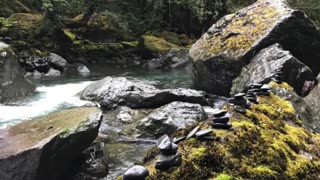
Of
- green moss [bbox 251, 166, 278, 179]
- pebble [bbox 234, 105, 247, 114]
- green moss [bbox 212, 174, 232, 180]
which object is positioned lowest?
green moss [bbox 251, 166, 278, 179]

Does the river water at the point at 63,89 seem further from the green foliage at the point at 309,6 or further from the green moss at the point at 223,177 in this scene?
the green foliage at the point at 309,6

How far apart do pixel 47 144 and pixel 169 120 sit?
376 centimetres

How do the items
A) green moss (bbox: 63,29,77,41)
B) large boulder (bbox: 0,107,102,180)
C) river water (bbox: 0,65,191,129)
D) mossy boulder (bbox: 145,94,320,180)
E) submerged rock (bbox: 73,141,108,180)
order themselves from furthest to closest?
green moss (bbox: 63,29,77,41)
river water (bbox: 0,65,191,129)
submerged rock (bbox: 73,141,108,180)
large boulder (bbox: 0,107,102,180)
mossy boulder (bbox: 145,94,320,180)

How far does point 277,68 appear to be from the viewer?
10.5m

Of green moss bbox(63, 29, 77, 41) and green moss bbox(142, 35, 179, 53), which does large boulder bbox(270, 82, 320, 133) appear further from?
green moss bbox(63, 29, 77, 41)

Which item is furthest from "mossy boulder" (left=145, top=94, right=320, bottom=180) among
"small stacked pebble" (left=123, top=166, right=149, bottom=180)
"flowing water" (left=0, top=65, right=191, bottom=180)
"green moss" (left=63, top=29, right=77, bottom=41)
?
"green moss" (left=63, top=29, right=77, bottom=41)

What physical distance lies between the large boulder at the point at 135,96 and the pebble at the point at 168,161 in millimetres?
7718

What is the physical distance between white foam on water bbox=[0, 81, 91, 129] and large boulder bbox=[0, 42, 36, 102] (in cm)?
46

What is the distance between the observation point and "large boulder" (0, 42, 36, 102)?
41.0ft

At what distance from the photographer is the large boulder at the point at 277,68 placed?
10555 mm

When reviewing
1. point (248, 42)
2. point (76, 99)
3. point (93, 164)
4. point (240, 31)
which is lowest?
point (76, 99)

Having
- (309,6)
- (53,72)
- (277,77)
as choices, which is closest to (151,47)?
(53,72)

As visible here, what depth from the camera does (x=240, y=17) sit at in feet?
45.1

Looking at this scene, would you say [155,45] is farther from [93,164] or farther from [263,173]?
[263,173]
